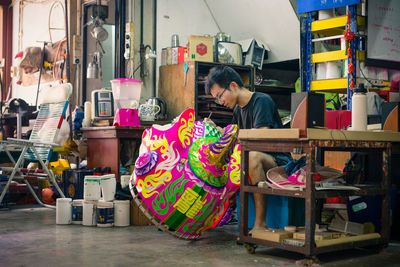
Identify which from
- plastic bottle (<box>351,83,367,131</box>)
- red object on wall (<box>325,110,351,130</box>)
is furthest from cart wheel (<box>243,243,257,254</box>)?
red object on wall (<box>325,110,351,130</box>)

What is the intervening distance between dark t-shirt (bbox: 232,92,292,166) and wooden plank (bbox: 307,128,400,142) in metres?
0.55

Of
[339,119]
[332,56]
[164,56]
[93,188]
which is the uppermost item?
[164,56]

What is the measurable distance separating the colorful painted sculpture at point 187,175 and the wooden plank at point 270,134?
0.36 metres

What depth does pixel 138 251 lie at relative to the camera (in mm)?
3285

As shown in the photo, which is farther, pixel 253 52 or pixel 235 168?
pixel 253 52

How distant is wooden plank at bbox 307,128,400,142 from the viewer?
2.83 metres

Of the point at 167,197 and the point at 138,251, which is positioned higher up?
the point at 167,197

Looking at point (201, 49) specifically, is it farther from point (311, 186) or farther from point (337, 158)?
point (311, 186)

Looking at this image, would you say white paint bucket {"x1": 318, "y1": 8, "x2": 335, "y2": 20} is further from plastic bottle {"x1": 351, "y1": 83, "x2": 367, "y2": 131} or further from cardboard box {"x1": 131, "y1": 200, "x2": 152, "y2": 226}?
cardboard box {"x1": 131, "y1": 200, "x2": 152, "y2": 226}

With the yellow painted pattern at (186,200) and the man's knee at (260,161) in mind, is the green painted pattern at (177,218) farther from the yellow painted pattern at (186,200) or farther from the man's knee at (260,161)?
the man's knee at (260,161)

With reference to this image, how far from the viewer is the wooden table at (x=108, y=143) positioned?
193 inches

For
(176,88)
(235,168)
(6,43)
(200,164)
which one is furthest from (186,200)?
(6,43)

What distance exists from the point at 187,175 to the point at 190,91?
2.79 meters

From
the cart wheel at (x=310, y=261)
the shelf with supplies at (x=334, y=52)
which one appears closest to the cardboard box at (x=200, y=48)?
the shelf with supplies at (x=334, y=52)
